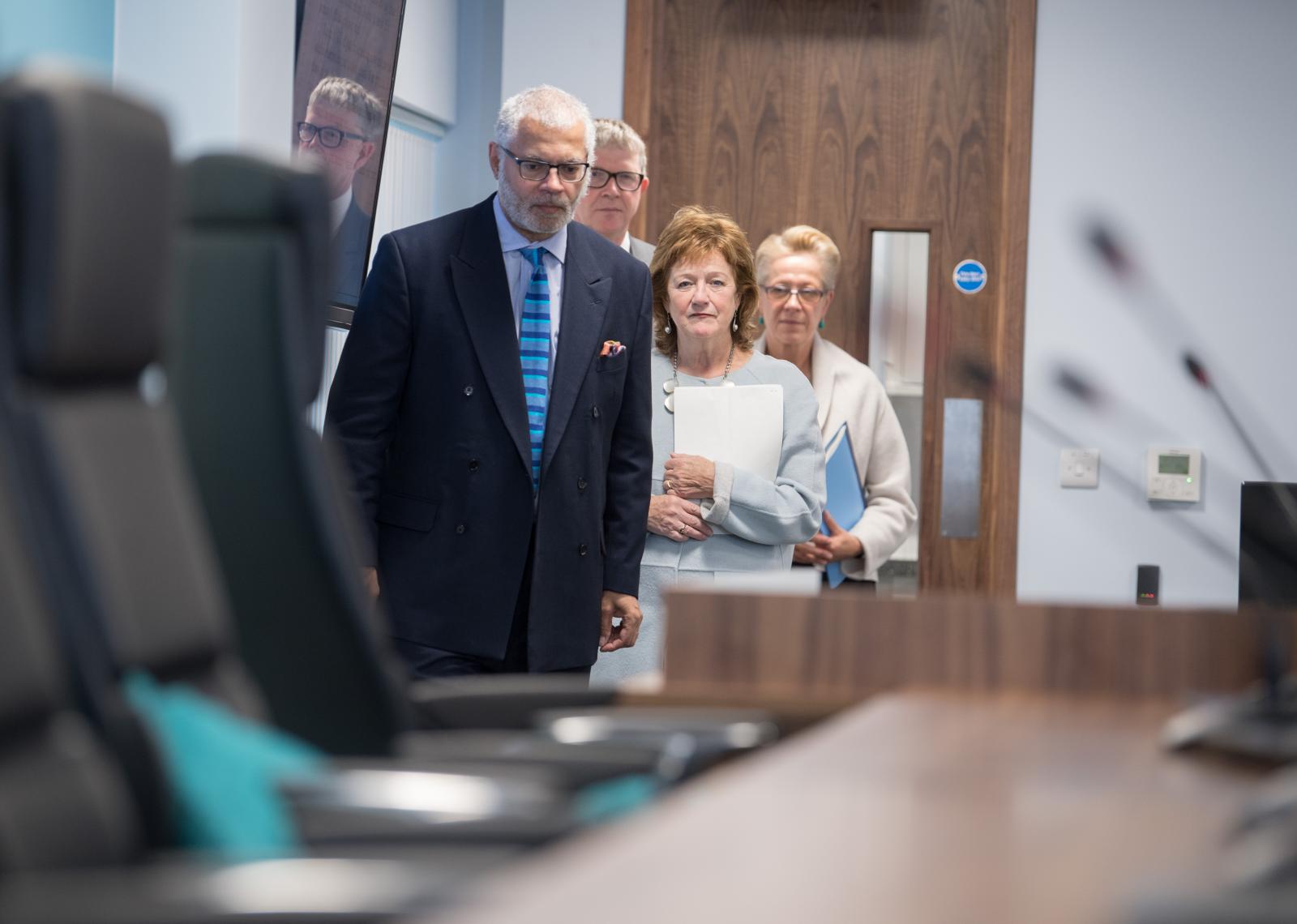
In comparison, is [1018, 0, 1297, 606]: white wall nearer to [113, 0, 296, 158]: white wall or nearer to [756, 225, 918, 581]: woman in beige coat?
[756, 225, 918, 581]: woman in beige coat

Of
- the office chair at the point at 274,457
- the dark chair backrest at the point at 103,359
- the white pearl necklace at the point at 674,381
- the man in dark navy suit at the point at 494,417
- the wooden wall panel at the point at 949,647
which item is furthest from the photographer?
the white pearl necklace at the point at 674,381

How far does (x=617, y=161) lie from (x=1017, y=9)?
1.76 meters

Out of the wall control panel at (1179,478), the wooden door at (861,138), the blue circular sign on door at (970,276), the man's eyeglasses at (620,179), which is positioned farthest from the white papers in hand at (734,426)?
the wall control panel at (1179,478)

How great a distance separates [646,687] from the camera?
1.86 meters

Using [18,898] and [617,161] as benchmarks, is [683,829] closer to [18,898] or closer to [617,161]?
[18,898]

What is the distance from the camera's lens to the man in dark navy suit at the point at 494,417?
8.74 ft

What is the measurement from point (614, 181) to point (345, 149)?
554 millimetres

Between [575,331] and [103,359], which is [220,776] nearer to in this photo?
[103,359]

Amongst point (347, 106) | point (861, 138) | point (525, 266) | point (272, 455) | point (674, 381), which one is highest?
point (861, 138)

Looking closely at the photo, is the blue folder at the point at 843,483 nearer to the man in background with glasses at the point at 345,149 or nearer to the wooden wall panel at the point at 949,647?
the man in background with glasses at the point at 345,149

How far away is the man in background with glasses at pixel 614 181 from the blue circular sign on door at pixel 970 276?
1488 mm

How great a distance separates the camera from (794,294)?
11.5 ft

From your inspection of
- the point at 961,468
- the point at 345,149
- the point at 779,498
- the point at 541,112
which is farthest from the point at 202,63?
the point at 961,468

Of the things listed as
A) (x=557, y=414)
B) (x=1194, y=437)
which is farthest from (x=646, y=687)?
(x=1194, y=437)
